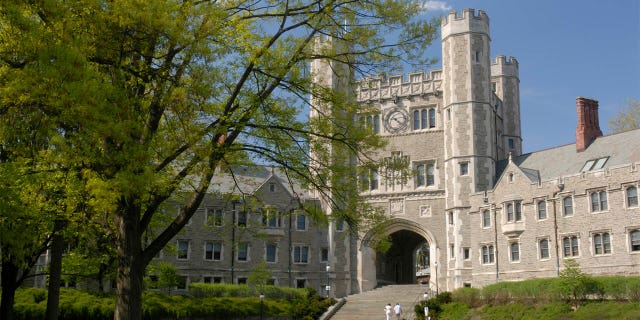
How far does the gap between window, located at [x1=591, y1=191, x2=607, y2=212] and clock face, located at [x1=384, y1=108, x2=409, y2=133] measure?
14.6m

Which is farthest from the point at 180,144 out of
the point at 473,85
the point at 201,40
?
the point at 473,85

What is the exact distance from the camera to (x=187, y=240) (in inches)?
1731

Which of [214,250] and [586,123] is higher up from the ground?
[586,123]

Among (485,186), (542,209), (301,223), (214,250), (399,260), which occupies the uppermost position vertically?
(485,186)

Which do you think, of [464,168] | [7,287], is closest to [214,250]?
[464,168]

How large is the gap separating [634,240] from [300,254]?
21437mm

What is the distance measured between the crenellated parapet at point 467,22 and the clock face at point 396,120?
226 inches

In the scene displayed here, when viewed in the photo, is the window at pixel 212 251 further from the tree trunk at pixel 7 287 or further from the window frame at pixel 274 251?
the tree trunk at pixel 7 287

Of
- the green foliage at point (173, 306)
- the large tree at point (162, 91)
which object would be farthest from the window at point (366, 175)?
the green foliage at point (173, 306)

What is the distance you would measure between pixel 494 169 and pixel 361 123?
92.6ft

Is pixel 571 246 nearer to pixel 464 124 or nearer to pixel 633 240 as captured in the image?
pixel 633 240

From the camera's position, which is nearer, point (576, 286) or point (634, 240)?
point (576, 286)

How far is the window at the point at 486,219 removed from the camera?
39031mm

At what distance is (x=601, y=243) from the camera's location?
33031 millimetres
